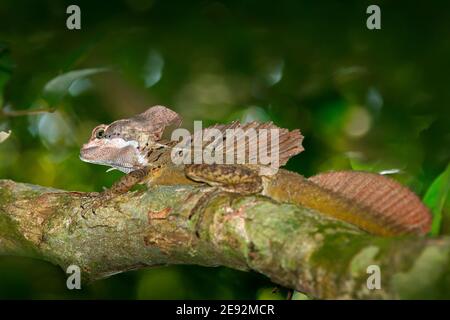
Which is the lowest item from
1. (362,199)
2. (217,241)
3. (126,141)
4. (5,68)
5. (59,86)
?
(217,241)

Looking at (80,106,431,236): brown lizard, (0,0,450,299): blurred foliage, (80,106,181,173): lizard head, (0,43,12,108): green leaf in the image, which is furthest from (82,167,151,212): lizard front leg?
(0,43,12,108): green leaf

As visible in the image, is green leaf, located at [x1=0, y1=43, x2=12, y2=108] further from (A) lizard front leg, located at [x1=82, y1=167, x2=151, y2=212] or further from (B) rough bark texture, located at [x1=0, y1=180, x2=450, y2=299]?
(A) lizard front leg, located at [x1=82, y1=167, x2=151, y2=212]

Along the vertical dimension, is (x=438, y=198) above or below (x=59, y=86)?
below

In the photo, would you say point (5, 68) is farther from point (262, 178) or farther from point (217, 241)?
point (217, 241)

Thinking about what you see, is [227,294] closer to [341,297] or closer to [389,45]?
[389,45]

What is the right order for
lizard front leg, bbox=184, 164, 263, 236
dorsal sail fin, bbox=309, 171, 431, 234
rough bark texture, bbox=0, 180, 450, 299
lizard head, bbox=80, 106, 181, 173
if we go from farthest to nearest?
lizard head, bbox=80, 106, 181, 173 → lizard front leg, bbox=184, 164, 263, 236 → dorsal sail fin, bbox=309, 171, 431, 234 → rough bark texture, bbox=0, 180, 450, 299

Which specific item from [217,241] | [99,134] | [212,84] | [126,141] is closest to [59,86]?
[99,134]

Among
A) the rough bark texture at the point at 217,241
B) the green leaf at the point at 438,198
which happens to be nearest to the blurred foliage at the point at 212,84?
the green leaf at the point at 438,198
